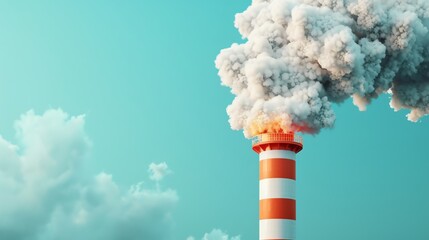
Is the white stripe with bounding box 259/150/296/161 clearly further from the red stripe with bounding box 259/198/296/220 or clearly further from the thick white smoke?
the red stripe with bounding box 259/198/296/220

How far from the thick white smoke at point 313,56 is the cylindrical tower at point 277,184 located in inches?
36.7

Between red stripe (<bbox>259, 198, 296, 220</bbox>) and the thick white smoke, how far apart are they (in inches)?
160

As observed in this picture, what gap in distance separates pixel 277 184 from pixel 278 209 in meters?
1.38

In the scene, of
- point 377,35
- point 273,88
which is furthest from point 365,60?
point 273,88

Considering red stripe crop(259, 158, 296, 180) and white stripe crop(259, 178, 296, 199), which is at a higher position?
red stripe crop(259, 158, 296, 180)

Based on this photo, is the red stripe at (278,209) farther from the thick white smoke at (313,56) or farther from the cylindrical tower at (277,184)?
the thick white smoke at (313,56)

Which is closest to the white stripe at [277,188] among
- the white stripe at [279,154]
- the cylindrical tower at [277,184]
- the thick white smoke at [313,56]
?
the cylindrical tower at [277,184]

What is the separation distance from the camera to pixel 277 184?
129ft

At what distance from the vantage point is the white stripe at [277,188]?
128 ft

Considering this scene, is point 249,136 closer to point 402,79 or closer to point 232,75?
point 232,75

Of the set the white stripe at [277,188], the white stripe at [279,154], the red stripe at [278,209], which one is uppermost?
the white stripe at [279,154]

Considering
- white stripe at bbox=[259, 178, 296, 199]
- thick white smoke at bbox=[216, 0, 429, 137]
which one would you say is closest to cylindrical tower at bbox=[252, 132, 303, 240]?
white stripe at bbox=[259, 178, 296, 199]

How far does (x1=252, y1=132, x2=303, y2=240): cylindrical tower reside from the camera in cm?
3875

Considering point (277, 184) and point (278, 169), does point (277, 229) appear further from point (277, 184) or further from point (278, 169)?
point (278, 169)
